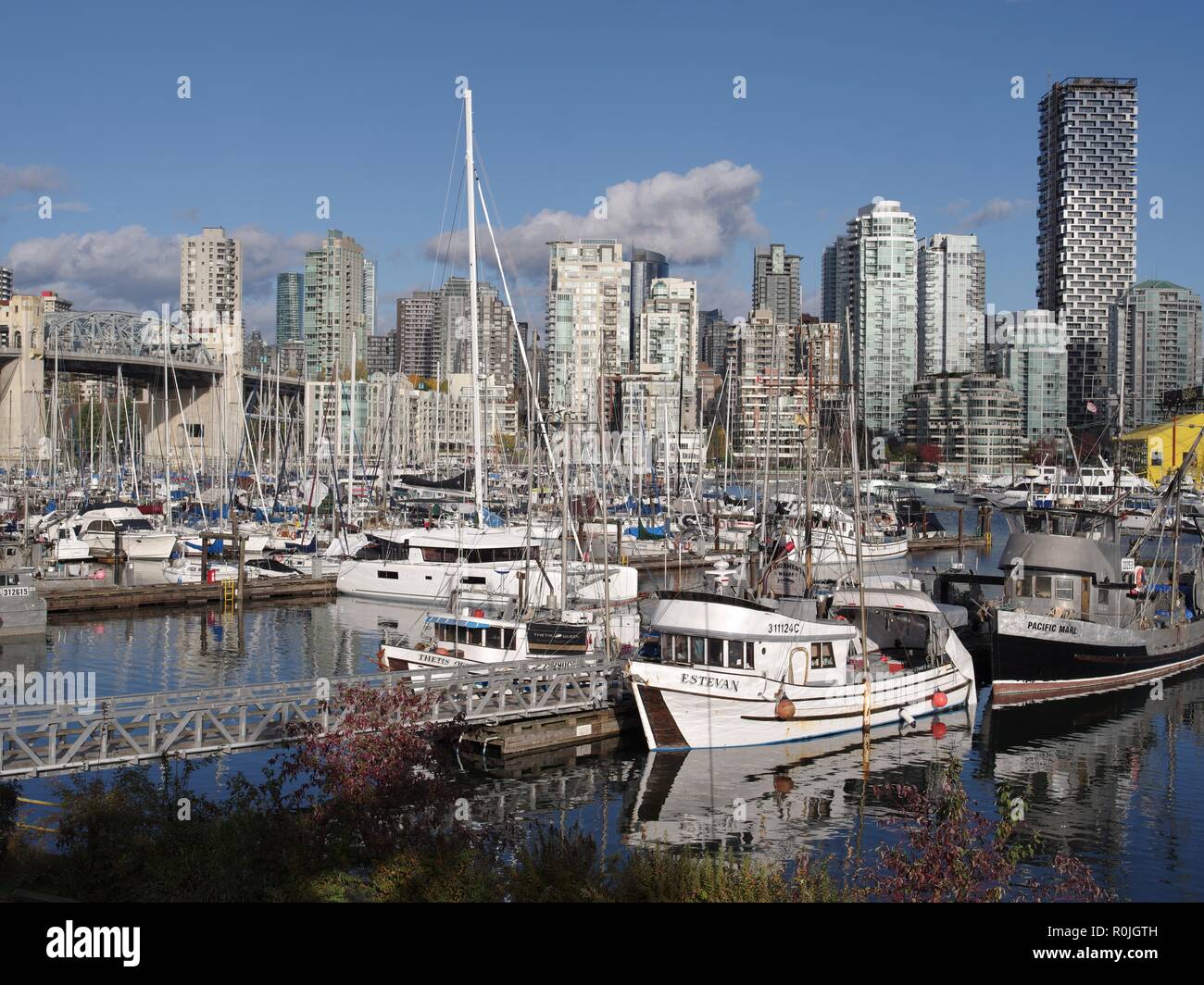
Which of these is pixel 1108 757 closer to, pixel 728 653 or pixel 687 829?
pixel 728 653

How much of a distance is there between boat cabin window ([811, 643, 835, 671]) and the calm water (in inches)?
77.7

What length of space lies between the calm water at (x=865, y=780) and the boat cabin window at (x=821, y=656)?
6.48 feet

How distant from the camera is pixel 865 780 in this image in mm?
30094

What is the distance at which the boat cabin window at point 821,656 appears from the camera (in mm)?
32312

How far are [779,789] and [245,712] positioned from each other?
11.8 meters

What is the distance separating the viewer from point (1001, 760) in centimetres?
3322

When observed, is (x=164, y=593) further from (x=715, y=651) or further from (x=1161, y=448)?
(x=1161, y=448)

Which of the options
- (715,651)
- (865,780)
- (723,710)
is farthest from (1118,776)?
(715,651)

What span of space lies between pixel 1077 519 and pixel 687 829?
2885cm

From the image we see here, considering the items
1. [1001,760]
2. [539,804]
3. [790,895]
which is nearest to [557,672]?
[539,804]

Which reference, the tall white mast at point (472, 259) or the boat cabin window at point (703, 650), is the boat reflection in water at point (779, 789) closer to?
the boat cabin window at point (703, 650)

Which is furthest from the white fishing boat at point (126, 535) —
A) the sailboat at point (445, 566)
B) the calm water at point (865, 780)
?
the calm water at point (865, 780)

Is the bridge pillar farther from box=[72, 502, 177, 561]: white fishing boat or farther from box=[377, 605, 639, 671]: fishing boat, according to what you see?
box=[377, 605, 639, 671]: fishing boat
